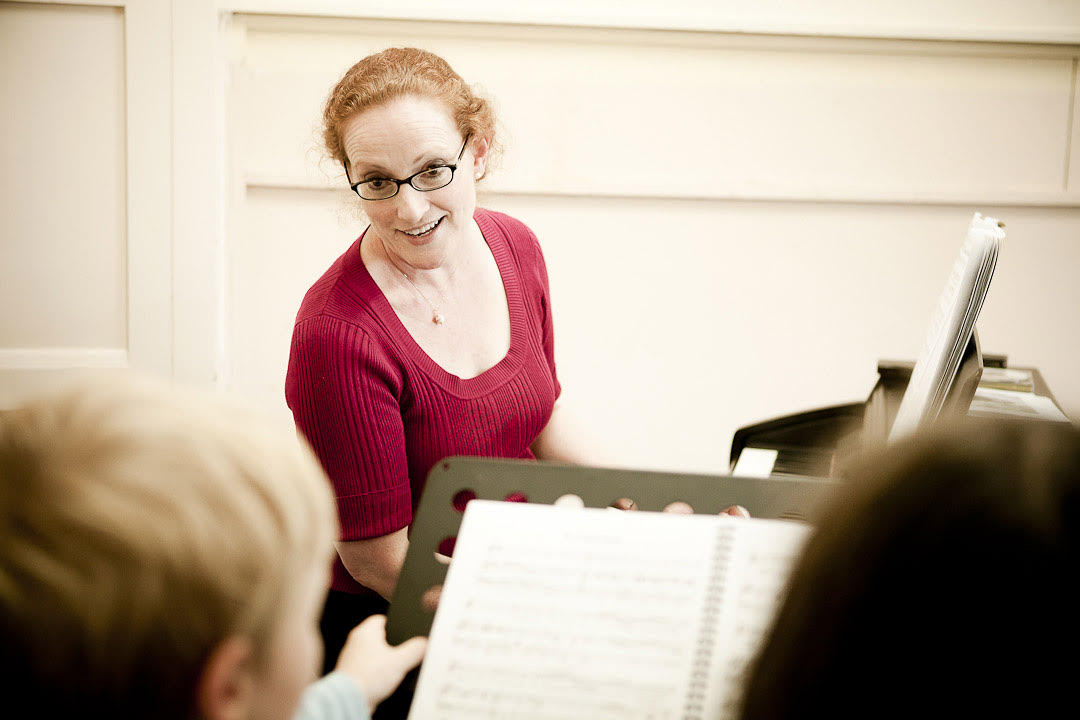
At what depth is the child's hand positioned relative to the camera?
2.46 feet

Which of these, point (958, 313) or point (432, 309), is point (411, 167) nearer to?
point (432, 309)

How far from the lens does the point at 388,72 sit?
1.34 metres

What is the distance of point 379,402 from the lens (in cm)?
129

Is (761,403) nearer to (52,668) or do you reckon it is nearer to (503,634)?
(503,634)

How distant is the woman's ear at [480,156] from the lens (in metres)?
1.49

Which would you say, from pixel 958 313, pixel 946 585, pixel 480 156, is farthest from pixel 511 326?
pixel 946 585

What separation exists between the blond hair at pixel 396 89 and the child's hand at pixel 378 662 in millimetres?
829

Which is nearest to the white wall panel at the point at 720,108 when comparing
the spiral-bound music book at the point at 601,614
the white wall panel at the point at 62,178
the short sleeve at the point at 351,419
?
the white wall panel at the point at 62,178

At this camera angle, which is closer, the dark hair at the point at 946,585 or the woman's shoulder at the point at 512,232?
the dark hair at the point at 946,585

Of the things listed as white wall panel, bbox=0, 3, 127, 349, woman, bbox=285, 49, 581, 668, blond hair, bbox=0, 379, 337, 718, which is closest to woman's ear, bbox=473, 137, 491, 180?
woman, bbox=285, 49, 581, 668

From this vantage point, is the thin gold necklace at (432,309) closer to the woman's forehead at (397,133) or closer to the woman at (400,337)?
the woman at (400,337)

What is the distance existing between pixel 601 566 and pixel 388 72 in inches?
34.7

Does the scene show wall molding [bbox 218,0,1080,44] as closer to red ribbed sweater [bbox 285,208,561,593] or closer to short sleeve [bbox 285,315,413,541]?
red ribbed sweater [bbox 285,208,561,593]

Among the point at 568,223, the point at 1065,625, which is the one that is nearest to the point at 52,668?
the point at 1065,625
